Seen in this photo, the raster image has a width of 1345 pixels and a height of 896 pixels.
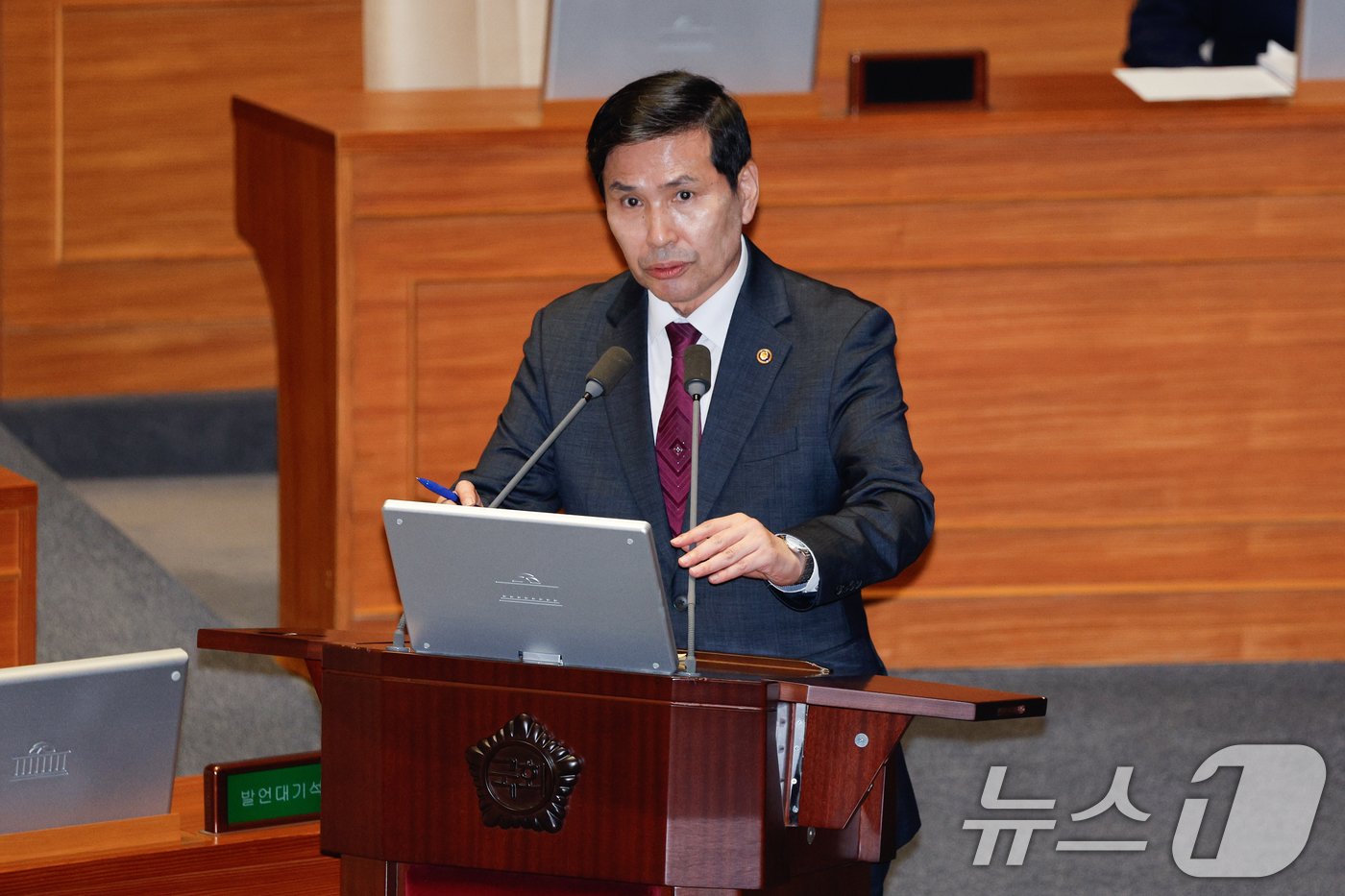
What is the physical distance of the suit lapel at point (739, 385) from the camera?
242cm

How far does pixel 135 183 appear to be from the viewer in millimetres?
6184

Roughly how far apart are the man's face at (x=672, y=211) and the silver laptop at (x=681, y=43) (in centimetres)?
176

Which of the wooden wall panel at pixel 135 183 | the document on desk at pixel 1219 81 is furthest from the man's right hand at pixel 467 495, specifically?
the wooden wall panel at pixel 135 183

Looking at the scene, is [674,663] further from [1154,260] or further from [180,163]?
[180,163]

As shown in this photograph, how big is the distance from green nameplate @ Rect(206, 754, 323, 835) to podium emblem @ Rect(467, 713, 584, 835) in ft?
1.60

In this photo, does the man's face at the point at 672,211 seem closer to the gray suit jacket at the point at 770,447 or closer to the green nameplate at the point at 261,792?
the gray suit jacket at the point at 770,447

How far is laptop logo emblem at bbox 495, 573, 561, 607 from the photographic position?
76.2 inches

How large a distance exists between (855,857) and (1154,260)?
2504 millimetres

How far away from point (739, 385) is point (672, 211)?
0.23 metres

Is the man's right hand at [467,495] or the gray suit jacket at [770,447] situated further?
the gray suit jacket at [770,447]

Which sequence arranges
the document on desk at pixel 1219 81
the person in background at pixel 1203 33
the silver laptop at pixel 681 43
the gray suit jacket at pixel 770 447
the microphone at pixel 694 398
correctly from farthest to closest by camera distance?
1. the person in background at pixel 1203 33
2. the document on desk at pixel 1219 81
3. the silver laptop at pixel 681 43
4. the gray suit jacket at pixel 770 447
5. the microphone at pixel 694 398

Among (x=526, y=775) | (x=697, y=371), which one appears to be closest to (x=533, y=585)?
(x=526, y=775)

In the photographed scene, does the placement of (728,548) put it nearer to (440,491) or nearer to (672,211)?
(440,491)

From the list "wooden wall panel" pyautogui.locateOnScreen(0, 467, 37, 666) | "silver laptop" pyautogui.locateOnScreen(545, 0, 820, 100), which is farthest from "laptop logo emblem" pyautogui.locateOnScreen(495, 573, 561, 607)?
"silver laptop" pyautogui.locateOnScreen(545, 0, 820, 100)
